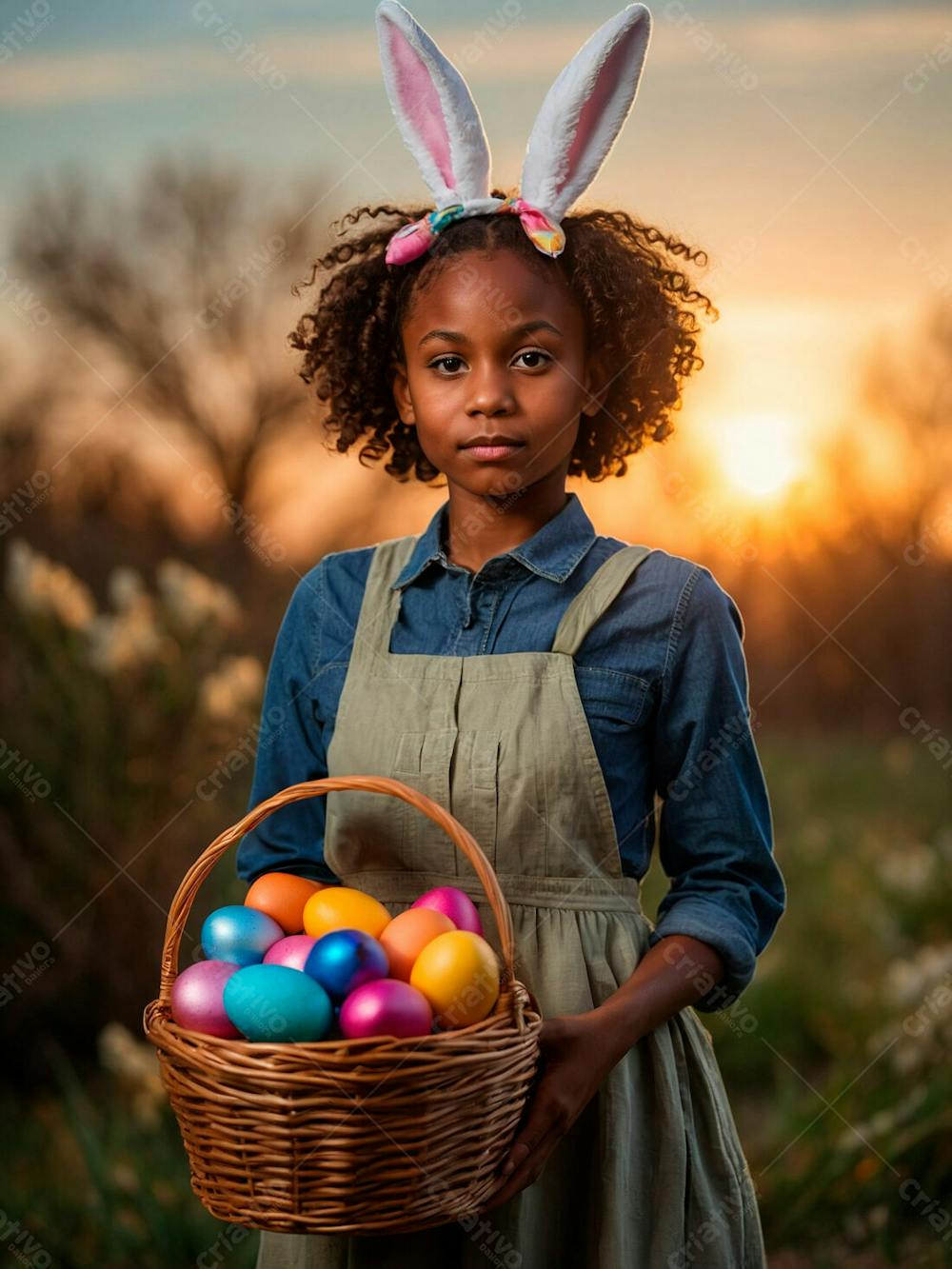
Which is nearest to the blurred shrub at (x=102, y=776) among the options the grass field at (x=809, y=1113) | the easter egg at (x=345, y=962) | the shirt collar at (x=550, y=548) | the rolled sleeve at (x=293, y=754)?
the grass field at (x=809, y=1113)

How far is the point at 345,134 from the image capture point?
3.13 metres

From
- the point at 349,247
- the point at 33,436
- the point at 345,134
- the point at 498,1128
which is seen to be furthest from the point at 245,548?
the point at 498,1128

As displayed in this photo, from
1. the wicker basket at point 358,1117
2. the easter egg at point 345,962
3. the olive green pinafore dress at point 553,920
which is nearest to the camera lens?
the wicker basket at point 358,1117

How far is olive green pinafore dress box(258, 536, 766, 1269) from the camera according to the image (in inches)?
55.3

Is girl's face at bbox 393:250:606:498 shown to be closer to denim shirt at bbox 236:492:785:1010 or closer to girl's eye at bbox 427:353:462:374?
girl's eye at bbox 427:353:462:374

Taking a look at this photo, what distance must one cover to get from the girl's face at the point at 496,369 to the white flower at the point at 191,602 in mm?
1513

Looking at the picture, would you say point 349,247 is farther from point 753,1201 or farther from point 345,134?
point 345,134

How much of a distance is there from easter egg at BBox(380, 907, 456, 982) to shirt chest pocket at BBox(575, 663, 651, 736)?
300 mm

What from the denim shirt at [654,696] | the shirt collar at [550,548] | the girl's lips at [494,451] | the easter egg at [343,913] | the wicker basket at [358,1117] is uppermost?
the girl's lips at [494,451]

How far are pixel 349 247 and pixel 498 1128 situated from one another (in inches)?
43.6

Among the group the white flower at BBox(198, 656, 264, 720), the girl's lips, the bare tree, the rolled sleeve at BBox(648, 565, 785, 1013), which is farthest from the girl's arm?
the bare tree

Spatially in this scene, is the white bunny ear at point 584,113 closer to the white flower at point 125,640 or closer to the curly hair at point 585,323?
the curly hair at point 585,323

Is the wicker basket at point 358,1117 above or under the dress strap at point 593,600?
under

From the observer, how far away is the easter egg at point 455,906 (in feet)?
4.26
